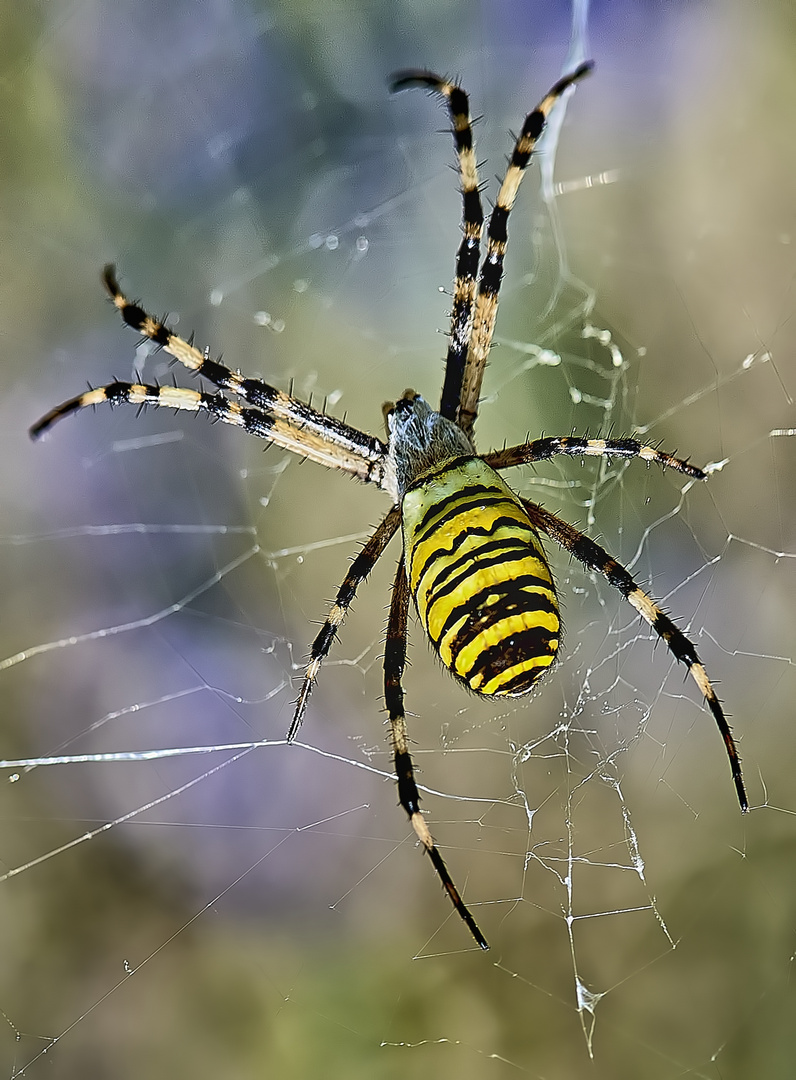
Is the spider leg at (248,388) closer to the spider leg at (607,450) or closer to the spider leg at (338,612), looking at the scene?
the spider leg at (338,612)

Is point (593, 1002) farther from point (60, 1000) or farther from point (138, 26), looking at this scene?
point (138, 26)

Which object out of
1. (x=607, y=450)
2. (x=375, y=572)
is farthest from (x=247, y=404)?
(x=375, y=572)

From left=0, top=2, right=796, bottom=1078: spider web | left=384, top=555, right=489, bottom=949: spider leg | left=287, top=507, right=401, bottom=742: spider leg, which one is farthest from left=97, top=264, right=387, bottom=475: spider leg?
left=0, top=2, right=796, bottom=1078: spider web

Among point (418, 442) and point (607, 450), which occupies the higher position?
point (418, 442)

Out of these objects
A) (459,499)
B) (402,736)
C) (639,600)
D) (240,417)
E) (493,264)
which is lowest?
(402,736)

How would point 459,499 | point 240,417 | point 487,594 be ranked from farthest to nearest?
point 240,417 → point 459,499 → point 487,594

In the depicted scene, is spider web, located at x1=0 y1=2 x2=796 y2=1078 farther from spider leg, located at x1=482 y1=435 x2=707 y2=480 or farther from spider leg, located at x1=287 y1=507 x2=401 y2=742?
spider leg, located at x1=482 y1=435 x2=707 y2=480

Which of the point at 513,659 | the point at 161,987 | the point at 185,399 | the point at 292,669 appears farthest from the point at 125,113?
the point at 161,987

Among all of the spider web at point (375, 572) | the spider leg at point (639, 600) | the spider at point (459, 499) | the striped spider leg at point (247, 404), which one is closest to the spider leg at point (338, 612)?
the spider at point (459, 499)

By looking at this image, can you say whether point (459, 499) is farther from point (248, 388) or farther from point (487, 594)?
point (248, 388)
